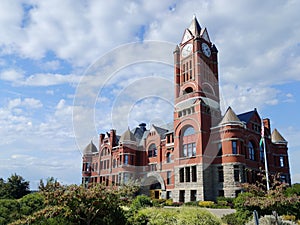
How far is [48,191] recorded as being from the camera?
36.2 ft

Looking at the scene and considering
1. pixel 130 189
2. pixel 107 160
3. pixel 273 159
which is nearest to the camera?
pixel 130 189

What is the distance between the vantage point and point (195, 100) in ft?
135

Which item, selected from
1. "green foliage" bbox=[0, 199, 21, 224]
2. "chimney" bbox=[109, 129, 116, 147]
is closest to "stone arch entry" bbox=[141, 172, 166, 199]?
"chimney" bbox=[109, 129, 116, 147]

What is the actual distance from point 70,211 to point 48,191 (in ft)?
3.95

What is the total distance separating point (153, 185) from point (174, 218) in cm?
3604

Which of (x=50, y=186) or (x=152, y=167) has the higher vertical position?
(x=152, y=167)

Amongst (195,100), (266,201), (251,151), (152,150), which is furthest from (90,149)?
(266,201)

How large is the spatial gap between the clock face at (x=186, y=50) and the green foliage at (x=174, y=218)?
114 feet

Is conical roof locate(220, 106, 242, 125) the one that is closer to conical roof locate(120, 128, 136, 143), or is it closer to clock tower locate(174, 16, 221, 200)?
clock tower locate(174, 16, 221, 200)

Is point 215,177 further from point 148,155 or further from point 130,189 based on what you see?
point 130,189

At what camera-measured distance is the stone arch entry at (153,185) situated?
45.5m

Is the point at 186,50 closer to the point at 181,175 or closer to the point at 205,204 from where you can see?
the point at 181,175

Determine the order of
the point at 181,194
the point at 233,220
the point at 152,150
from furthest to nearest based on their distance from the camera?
the point at 152,150 < the point at 181,194 < the point at 233,220

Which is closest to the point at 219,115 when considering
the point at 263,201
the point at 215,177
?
the point at 215,177
